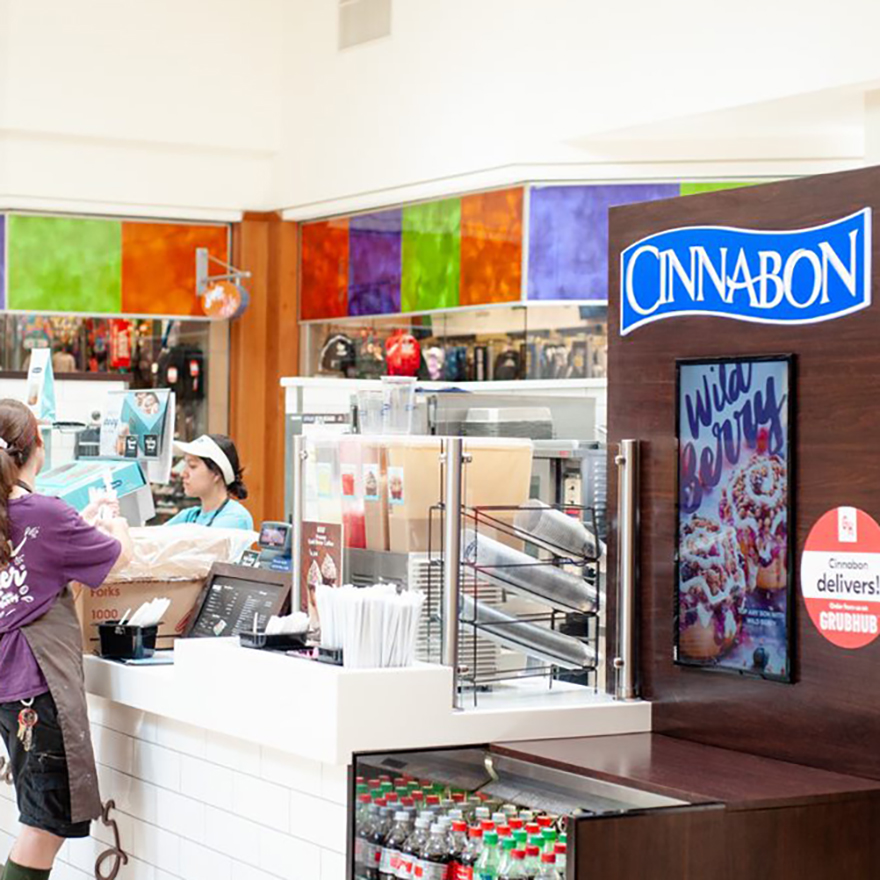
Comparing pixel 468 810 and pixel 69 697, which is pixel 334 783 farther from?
pixel 69 697

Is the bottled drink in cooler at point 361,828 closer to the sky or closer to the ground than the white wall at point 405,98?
closer to the ground

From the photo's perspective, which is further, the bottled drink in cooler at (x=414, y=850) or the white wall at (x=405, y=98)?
the white wall at (x=405, y=98)

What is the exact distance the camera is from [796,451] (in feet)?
12.1

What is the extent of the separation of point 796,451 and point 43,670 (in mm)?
2148

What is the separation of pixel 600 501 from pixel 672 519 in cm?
51

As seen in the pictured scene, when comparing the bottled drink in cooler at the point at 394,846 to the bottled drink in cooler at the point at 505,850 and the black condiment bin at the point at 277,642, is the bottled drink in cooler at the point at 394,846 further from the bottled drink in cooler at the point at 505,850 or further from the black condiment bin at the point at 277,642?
the black condiment bin at the point at 277,642

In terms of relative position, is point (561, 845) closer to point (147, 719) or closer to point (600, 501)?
point (600, 501)

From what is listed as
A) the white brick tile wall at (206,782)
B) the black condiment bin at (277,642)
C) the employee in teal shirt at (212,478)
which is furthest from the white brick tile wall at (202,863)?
the employee in teal shirt at (212,478)

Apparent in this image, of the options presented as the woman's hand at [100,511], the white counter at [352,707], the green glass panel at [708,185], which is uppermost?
the green glass panel at [708,185]

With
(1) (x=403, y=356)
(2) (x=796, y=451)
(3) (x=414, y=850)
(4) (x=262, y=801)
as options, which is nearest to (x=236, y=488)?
(4) (x=262, y=801)

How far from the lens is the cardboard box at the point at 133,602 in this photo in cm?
498

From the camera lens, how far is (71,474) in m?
5.86

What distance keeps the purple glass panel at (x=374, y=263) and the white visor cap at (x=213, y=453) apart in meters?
4.54

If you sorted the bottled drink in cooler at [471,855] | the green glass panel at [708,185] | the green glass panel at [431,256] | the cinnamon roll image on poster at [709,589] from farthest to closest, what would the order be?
1. the green glass panel at [431,256]
2. the green glass panel at [708,185]
3. the cinnamon roll image on poster at [709,589]
4. the bottled drink in cooler at [471,855]
